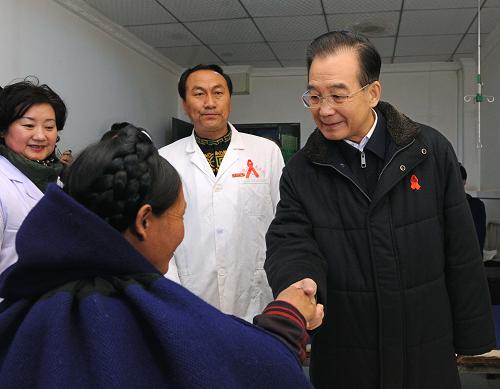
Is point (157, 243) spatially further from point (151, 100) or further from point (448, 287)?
point (151, 100)

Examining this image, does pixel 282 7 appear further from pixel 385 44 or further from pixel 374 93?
pixel 374 93

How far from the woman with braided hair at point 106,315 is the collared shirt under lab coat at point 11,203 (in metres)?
0.98

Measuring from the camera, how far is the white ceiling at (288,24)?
4492 millimetres

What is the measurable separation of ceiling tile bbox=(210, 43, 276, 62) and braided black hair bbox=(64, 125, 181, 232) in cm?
525

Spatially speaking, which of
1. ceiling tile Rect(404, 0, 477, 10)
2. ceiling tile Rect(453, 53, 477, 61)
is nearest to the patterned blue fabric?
ceiling tile Rect(404, 0, 477, 10)

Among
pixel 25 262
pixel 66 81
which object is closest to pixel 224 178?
pixel 25 262

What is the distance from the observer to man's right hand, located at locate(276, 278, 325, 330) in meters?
1.13

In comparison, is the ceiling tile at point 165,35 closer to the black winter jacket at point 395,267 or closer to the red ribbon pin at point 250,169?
the red ribbon pin at point 250,169

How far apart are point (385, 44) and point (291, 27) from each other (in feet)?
4.19

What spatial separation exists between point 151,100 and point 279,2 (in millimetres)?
2300

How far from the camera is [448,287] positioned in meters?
1.41

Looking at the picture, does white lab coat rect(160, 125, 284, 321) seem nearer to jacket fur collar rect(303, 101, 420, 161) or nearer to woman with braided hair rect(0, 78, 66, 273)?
woman with braided hair rect(0, 78, 66, 273)

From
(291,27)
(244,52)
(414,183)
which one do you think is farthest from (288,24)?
(414,183)

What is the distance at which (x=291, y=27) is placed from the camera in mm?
5148
